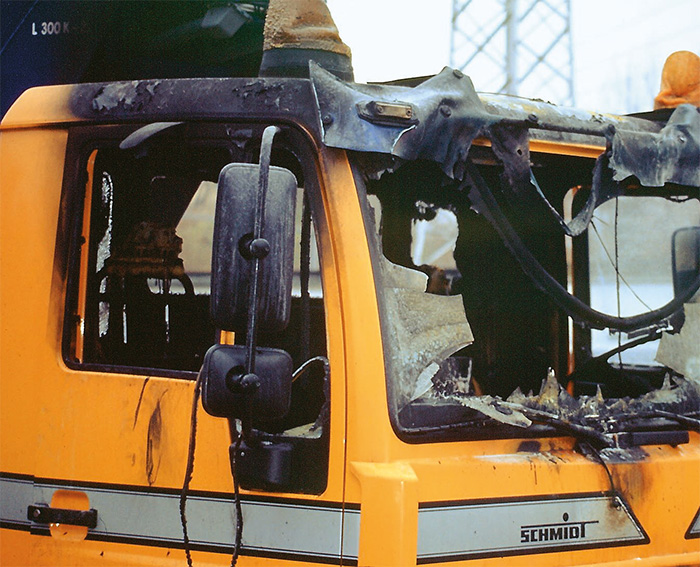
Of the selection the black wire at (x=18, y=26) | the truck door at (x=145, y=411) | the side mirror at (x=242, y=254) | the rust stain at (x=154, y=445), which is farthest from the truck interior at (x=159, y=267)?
the black wire at (x=18, y=26)

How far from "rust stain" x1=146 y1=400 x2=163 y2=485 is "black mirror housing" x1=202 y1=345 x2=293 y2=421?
39cm

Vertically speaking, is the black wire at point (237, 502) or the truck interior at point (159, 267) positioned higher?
the truck interior at point (159, 267)

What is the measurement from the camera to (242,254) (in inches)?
→ 68.6

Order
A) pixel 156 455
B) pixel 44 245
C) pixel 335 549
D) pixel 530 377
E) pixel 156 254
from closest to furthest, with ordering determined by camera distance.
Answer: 1. pixel 335 549
2. pixel 156 455
3. pixel 44 245
4. pixel 156 254
5. pixel 530 377

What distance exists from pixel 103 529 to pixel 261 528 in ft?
1.72

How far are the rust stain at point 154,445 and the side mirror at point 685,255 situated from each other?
215 cm

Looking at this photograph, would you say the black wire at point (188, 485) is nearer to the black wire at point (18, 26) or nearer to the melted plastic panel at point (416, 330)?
the melted plastic panel at point (416, 330)

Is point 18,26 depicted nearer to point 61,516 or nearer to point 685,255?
point 61,516

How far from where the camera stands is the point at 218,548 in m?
2.00

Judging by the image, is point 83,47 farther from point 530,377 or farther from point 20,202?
point 530,377

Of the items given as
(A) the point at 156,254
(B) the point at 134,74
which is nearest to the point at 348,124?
(A) the point at 156,254

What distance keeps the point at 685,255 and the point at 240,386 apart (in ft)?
7.12

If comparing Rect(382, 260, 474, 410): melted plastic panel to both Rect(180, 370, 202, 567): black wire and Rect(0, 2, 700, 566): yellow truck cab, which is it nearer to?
Rect(0, 2, 700, 566): yellow truck cab

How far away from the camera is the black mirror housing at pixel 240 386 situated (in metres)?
1.73
